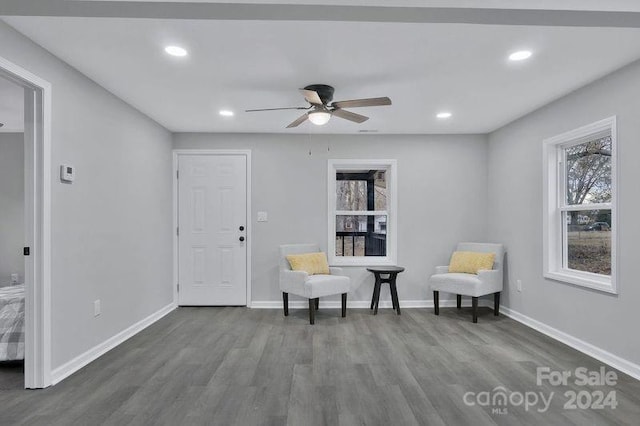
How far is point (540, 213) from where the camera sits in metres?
3.96

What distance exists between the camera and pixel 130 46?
2547 millimetres

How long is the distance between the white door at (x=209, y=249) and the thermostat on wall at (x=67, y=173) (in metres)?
2.11

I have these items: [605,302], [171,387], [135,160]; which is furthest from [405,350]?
[135,160]

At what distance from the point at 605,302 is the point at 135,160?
454cm

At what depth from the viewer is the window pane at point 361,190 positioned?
5.26 metres

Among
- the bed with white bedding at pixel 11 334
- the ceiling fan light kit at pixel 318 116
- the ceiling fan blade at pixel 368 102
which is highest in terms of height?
the ceiling fan blade at pixel 368 102

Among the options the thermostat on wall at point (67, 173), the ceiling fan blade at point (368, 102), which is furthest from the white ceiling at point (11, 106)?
the ceiling fan blade at point (368, 102)

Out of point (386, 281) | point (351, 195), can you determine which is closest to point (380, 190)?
point (351, 195)

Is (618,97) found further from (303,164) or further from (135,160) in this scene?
(135,160)

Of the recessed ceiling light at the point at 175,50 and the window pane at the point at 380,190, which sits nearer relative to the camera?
the recessed ceiling light at the point at 175,50

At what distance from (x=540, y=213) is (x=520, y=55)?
6.30 ft

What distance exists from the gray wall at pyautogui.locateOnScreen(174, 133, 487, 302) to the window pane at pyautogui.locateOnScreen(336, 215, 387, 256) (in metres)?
0.28

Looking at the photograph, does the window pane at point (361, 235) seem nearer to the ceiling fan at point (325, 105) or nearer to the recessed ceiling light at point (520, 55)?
the ceiling fan at point (325, 105)

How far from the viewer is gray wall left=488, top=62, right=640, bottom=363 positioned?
2.84 m
